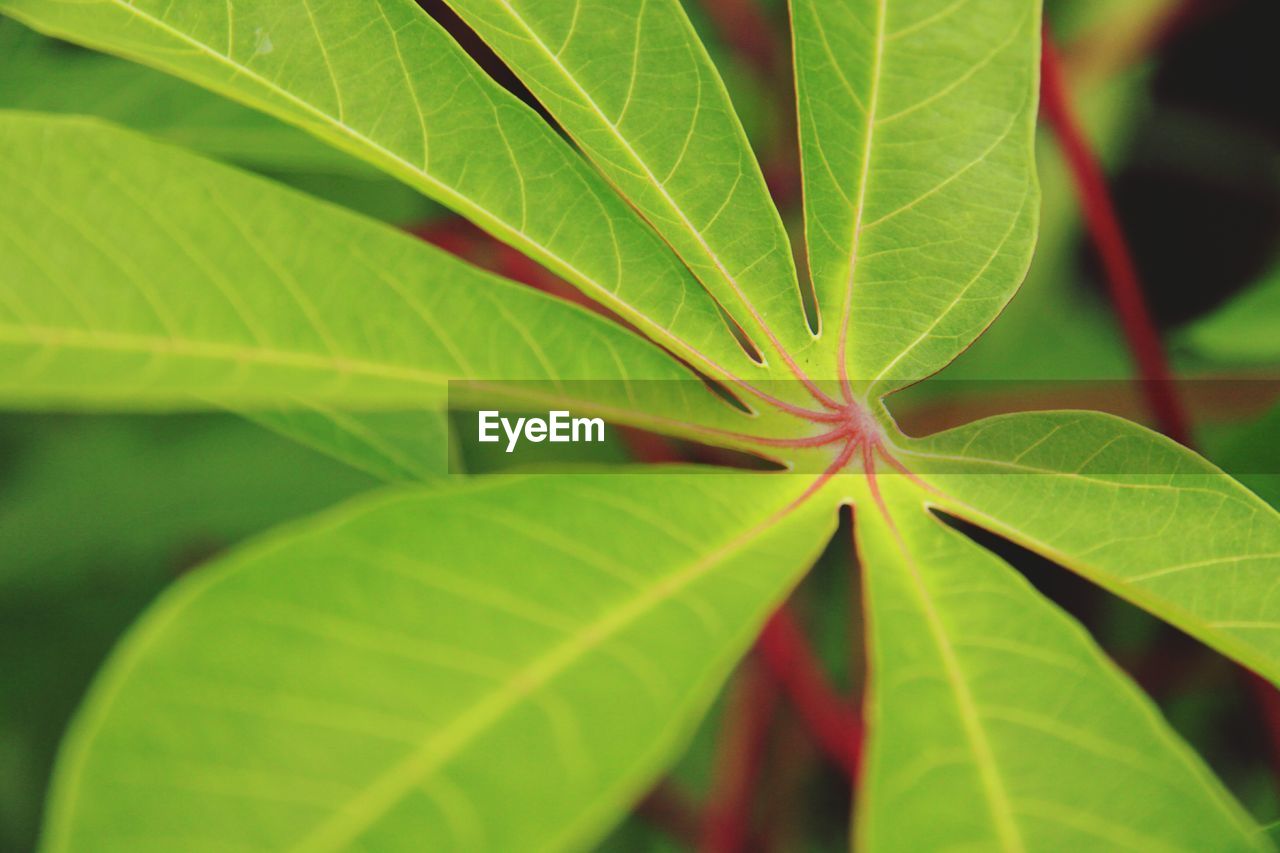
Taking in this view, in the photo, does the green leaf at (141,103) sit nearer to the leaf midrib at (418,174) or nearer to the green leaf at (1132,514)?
the leaf midrib at (418,174)

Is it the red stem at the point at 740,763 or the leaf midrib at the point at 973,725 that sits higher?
the leaf midrib at the point at 973,725

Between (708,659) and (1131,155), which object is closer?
(708,659)

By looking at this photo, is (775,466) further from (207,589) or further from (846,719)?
(207,589)

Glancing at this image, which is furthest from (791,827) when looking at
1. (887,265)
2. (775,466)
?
(887,265)

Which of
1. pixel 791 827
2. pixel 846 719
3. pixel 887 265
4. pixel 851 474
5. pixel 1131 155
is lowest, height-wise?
pixel 791 827

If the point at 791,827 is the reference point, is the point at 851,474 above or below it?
above

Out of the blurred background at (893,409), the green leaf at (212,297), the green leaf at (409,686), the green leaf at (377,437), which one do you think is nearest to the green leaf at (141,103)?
the blurred background at (893,409)
